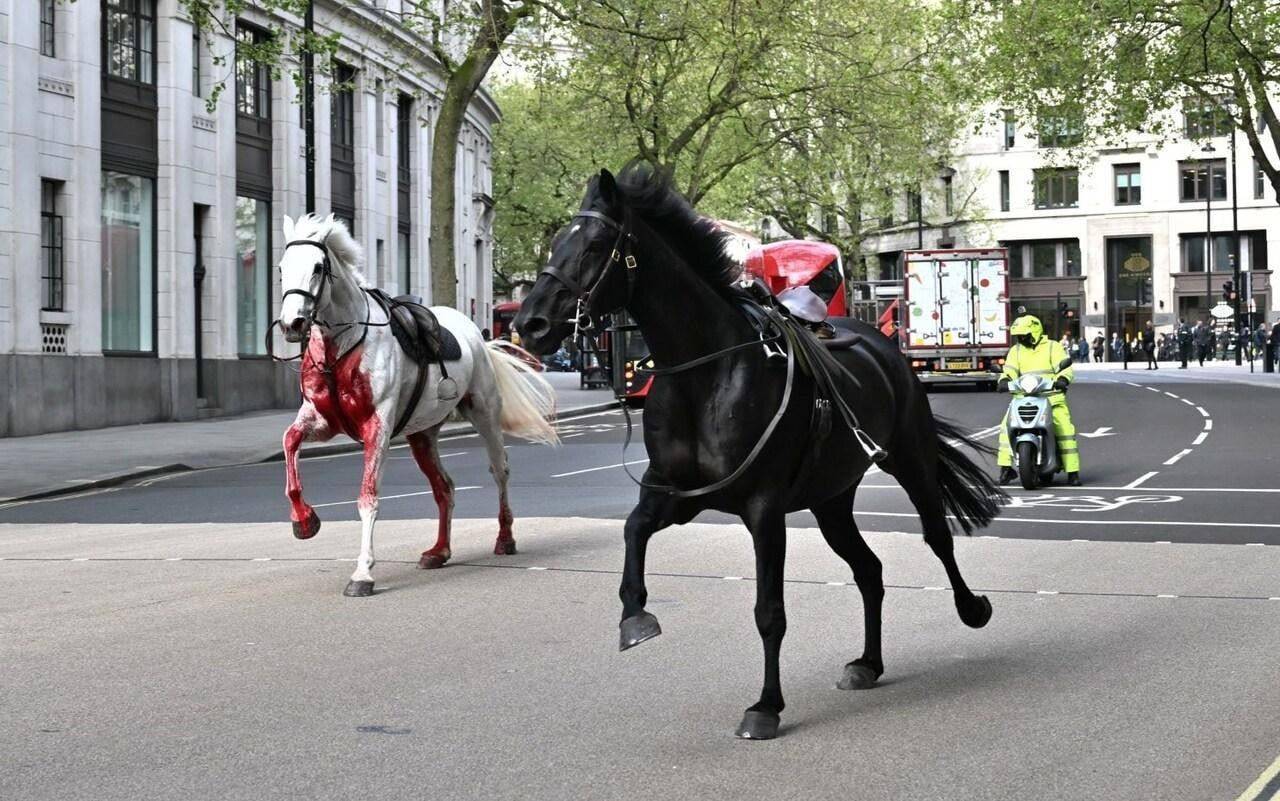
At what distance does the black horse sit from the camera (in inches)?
244

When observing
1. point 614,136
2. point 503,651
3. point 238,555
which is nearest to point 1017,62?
point 614,136

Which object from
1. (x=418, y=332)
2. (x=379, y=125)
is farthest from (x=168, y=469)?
(x=379, y=125)

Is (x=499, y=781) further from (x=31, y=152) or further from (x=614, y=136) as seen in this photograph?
(x=614, y=136)

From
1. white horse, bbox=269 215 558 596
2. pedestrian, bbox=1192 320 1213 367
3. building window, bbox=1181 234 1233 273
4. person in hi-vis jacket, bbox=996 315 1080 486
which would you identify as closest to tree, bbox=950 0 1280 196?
person in hi-vis jacket, bbox=996 315 1080 486

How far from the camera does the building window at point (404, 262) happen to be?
158 ft

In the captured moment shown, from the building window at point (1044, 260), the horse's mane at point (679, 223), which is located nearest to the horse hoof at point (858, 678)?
the horse's mane at point (679, 223)

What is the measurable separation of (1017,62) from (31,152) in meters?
20.2

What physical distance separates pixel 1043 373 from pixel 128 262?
66.5 ft

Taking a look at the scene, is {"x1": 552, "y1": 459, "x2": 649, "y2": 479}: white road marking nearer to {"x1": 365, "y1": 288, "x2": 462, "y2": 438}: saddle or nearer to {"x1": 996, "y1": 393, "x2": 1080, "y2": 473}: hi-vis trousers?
{"x1": 996, "y1": 393, "x2": 1080, "y2": 473}: hi-vis trousers

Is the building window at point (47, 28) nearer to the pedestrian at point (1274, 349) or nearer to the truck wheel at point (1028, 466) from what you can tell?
the truck wheel at point (1028, 466)

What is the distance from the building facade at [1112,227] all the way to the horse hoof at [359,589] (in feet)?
253

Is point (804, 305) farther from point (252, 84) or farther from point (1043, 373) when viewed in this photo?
point (252, 84)

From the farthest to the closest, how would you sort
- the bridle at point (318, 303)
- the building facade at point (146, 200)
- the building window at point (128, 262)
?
1. the building window at point (128, 262)
2. the building facade at point (146, 200)
3. the bridle at point (318, 303)

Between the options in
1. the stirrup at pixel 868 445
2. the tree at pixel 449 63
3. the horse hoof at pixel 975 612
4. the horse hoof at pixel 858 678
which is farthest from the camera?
the tree at pixel 449 63
